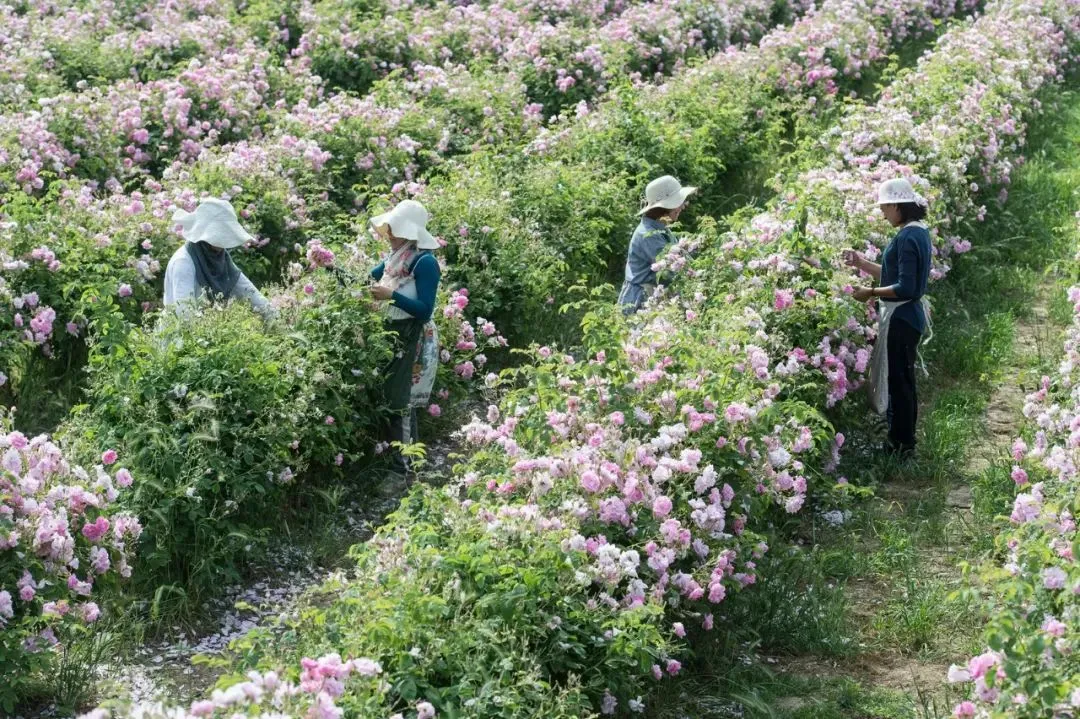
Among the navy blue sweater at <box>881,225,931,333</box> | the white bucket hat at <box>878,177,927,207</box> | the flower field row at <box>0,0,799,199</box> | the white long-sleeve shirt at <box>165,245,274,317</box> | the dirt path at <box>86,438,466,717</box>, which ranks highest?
the flower field row at <box>0,0,799,199</box>

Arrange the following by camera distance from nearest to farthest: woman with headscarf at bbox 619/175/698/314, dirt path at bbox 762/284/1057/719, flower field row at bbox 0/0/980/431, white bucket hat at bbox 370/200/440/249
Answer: dirt path at bbox 762/284/1057/719 < white bucket hat at bbox 370/200/440/249 < flower field row at bbox 0/0/980/431 < woman with headscarf at bbox 619/175/698/314

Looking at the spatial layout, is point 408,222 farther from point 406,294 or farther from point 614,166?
point 614,166

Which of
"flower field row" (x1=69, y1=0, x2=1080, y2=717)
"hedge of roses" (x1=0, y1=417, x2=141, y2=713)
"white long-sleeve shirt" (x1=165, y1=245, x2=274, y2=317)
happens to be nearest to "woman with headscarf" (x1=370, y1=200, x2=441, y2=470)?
"white long-sleeve shirt" (x1=165, y1=245, x2=274, y2=317)

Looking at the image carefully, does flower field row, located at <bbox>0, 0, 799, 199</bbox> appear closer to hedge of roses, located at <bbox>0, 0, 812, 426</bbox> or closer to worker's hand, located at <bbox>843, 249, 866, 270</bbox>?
hedge of roses, located at <bbox>0, 0, 812, 426</bbox>

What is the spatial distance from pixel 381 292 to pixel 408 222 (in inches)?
15.2

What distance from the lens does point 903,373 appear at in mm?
7062

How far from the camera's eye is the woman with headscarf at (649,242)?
784cm

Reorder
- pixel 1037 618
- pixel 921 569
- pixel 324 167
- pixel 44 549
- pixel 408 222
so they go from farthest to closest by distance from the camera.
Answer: pixel 324 167 → pixel 408 222 → pixel 921 569 → pixel 44 549 → pixel 1037 618

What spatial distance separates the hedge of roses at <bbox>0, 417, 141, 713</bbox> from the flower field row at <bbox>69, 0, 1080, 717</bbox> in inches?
27.2

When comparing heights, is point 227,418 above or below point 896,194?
below

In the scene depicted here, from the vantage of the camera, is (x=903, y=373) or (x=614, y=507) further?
(x=903, y=373)

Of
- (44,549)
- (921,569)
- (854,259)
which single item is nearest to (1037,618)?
(921,569)

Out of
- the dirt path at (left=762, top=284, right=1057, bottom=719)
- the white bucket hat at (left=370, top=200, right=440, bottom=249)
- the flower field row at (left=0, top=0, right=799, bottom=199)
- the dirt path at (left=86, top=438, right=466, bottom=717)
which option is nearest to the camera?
the dirt path at (left=86, top=438, right=466, bottom=717)

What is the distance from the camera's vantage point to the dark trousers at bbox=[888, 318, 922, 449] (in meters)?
7.04
